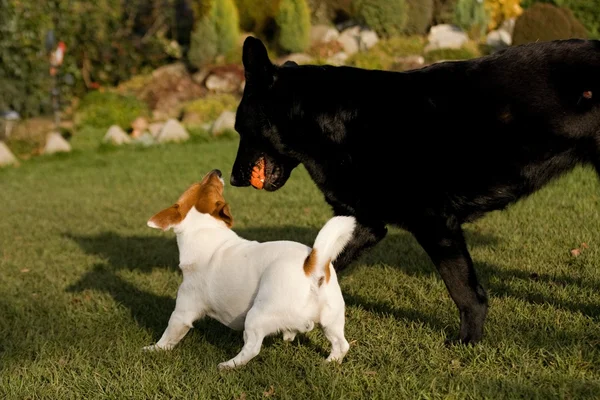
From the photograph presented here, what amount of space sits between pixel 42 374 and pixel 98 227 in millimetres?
4377

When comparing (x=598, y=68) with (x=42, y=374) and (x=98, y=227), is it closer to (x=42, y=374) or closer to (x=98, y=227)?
(x=42, y=374)

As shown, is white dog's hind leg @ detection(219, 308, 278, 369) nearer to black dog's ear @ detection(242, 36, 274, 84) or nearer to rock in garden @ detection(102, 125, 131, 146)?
black dog's ear @ detection(242, 36, 274, 84)

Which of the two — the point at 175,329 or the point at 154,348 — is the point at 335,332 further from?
the point at 154,348

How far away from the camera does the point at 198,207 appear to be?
3973 millimetres

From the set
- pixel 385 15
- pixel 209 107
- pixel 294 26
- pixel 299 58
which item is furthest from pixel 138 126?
pixel 385 15

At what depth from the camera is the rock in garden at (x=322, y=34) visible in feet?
65.3

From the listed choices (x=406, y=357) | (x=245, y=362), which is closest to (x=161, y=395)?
(x=245, y=362)

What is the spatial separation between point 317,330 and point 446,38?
1542cm

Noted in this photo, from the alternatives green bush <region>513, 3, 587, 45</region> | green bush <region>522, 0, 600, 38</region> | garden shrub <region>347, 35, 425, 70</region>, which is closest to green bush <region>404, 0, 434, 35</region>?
garden shrub <region>347, 35, 425, 70</region>

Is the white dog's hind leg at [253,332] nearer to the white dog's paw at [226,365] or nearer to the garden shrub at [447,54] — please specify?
the white dog's paw at [226,365]

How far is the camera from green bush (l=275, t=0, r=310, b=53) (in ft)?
63.0

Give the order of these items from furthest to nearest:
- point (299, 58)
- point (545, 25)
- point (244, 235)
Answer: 1. point (299, 58)
2. point (545, 25)
3. point (244, 235)

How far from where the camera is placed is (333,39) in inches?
774

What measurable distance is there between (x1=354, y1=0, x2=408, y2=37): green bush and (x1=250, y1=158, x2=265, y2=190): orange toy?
15.8 m
